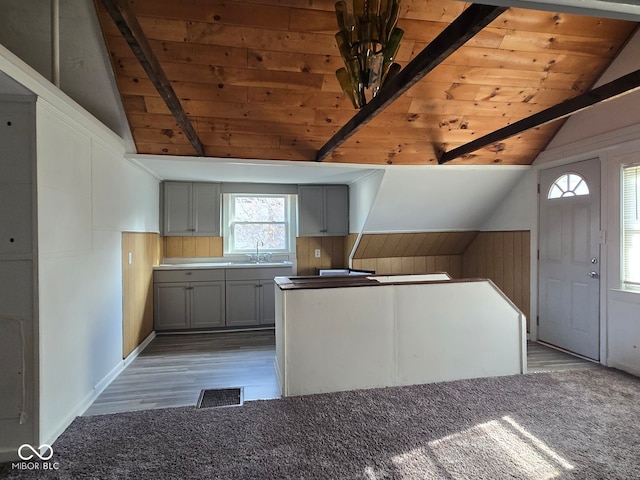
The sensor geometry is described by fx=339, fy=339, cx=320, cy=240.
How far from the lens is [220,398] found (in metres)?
2.72

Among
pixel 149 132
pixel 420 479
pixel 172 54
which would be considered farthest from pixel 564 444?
pixel 149 132

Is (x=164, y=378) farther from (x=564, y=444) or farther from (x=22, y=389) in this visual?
(x=564, y=444)

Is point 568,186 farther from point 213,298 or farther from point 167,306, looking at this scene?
point 167,306

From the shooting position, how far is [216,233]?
491 centimetres

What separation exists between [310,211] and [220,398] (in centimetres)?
303

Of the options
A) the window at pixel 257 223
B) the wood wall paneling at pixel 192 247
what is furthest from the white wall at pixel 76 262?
the window at pixel 257 223

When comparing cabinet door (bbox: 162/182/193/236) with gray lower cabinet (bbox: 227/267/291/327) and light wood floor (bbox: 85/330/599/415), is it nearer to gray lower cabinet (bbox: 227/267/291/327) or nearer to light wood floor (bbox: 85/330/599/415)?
gray lower cabinet (bbox: 227/267/291/327)

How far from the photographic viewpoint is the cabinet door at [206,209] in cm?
485

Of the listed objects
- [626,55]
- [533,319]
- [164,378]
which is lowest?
[164,378]

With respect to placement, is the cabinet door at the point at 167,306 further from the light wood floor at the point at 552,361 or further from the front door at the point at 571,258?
the front door at the point at 571,258

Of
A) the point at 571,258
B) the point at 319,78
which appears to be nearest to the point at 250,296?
the point at 319,78

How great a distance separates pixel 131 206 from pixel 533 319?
4872mm

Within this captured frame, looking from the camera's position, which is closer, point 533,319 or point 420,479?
point 420,479

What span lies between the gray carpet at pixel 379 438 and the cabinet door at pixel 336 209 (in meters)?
2.81
